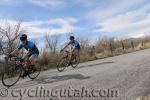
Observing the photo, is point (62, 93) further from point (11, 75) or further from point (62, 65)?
point (62, 65)

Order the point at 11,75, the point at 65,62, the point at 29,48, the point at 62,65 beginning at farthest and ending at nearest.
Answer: the point at 65,62
the point at 62,65
the point at 29,48
the point at 11,75

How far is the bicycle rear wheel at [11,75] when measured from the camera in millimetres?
12672

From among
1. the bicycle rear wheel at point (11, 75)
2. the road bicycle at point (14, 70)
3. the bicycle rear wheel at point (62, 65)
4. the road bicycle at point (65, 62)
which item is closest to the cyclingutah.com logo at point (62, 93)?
the bicycle rear wheel at point (11, 75)

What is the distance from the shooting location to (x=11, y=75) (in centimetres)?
1322

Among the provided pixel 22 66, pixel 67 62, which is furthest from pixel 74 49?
pixel 22 66

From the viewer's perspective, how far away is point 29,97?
370 inches

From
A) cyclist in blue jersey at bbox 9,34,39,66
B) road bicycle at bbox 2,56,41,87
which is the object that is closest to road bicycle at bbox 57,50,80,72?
cyclist in blue jersey at bbox 9,34,39,66

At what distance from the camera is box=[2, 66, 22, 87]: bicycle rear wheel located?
12.7 metres

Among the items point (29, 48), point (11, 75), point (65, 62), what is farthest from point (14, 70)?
point (65, 62)

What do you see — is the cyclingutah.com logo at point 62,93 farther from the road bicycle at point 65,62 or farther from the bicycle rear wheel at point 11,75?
the road bicycle at point 65,62

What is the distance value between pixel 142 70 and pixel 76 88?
4.04 metres

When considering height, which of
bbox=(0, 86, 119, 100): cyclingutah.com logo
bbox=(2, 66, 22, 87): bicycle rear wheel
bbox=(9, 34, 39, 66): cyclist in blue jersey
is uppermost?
bbox=(9, 34, 39, 66): cyclist in blue jersey

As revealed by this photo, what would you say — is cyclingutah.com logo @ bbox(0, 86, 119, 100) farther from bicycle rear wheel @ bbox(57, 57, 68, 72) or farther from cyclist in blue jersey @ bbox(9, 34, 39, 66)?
bicycle rear wheel @ bbox(57, 57, 68, 72)

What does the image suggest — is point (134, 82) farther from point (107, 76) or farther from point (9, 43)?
point (9, 43)
